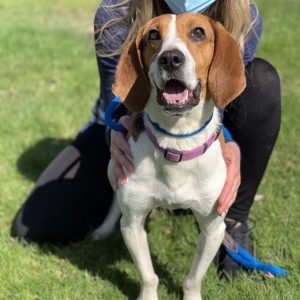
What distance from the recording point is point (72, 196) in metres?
3.67

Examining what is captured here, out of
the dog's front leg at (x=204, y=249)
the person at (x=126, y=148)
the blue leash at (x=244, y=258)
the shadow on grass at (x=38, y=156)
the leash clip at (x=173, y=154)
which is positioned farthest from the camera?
the shadow on grass at (x=38, y=156)

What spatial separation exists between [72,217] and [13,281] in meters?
0.70

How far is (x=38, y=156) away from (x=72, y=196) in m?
0.93

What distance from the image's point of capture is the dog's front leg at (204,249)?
2651 millimetres

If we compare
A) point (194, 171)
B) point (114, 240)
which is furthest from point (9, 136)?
point (194, 171)

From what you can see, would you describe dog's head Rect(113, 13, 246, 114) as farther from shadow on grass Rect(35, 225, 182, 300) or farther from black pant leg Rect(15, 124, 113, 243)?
black pant leg Rect(15, 124, 113, 243)

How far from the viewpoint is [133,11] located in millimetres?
2889

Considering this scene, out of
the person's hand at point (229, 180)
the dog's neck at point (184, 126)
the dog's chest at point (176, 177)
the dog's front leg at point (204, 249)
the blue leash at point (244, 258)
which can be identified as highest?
the dog's neck at point (184, 126)

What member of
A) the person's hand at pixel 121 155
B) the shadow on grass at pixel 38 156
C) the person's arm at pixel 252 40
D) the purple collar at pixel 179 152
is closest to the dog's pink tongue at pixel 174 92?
the purple collar at pixel 179 152

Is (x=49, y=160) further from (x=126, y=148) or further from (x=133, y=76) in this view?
(x=133, y=76)

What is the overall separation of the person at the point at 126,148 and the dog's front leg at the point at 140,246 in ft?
0.82

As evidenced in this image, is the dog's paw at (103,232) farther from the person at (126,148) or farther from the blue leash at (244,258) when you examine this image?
the blue leash at (244,258)

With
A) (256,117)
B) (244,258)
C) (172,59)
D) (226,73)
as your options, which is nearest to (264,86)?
(256,117)

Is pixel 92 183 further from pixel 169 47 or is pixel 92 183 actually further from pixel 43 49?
pixel 43 49
